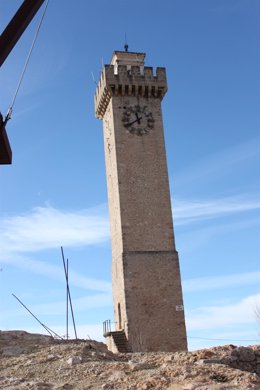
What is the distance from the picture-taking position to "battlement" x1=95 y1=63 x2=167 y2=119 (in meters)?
25.3

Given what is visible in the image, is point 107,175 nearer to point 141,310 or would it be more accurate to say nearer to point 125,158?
point 125,158

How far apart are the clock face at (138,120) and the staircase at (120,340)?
912cm

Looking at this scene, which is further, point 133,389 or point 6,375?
point 6,375

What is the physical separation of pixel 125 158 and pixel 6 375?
16.2 meters

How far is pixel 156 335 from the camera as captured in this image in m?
21.6

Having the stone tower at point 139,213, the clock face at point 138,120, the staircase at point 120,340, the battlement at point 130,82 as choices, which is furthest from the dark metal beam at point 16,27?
the battlement at point 130,82

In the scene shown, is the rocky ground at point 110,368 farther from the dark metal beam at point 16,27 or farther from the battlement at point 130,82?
the battlement at point 130,82

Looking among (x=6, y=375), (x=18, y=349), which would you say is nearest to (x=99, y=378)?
(x=6, y=375)

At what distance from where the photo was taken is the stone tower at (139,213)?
21.8 m

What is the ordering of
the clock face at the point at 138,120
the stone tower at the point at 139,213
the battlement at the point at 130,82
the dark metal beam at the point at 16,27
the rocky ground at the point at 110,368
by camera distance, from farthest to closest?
1. the battlement at the point at 130,82
2. the clock face at the point at 138,120
3. the stone tower at the point at 139,213
4. the rocky ground at the point at 110,368
5. the dark metal beam at the point at 16,27

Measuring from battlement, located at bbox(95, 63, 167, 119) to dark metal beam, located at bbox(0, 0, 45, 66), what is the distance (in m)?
20.5

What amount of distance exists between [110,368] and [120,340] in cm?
1367

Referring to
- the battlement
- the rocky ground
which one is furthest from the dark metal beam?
the battlement

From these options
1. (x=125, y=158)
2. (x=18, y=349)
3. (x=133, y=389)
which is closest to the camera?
(x=133, y=389)
